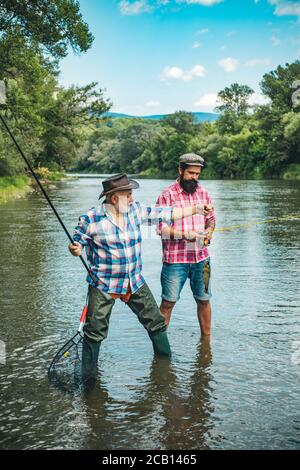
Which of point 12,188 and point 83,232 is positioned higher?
point 83,232

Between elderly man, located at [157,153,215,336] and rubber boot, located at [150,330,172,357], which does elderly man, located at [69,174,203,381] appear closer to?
rubber boot, located at [150,330,172,357]

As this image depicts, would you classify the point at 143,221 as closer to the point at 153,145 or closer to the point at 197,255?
the point at 197,255

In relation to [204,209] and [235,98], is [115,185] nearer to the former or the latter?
[204,209]

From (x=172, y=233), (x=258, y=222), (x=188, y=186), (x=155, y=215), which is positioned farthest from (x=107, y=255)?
(x=258, y=222)

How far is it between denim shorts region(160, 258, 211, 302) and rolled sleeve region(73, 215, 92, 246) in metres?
1.26

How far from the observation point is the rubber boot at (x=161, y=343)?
5730 mm

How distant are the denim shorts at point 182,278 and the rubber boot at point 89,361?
1246mm

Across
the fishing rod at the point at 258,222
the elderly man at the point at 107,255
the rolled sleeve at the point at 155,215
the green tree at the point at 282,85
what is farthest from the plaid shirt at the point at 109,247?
the green tree at the point at 282,85

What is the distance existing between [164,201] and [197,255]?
2.15 ft

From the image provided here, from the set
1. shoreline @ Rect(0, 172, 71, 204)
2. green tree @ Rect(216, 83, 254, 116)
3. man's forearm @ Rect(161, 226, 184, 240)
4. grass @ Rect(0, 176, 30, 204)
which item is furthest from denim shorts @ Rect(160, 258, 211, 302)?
green tree @ Rect(216, 83, 254, 116)

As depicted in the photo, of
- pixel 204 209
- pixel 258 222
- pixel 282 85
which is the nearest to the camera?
pixel 204 209

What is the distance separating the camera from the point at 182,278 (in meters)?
6.26

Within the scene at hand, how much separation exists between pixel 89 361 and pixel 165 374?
2.58ft
